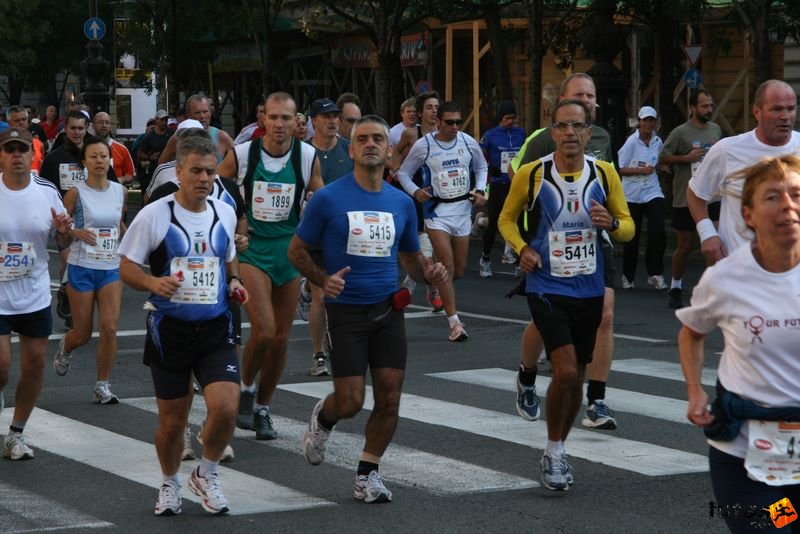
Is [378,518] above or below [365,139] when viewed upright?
below

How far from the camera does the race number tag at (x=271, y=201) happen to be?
9875 millimetres

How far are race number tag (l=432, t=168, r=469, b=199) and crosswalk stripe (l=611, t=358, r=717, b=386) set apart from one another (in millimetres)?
2554

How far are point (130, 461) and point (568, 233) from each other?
2700 millimetres

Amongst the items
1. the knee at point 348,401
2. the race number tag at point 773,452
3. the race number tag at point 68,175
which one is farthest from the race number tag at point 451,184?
the race number tag at point 773,452

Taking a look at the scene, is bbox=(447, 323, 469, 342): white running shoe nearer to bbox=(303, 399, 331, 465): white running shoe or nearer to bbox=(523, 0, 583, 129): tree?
bbox=(303, 399, 331, 465): white running shoe

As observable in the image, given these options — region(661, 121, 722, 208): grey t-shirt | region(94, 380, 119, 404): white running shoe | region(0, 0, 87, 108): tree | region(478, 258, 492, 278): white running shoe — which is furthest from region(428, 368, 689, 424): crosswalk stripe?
region(0, 0, 87, 108): tree

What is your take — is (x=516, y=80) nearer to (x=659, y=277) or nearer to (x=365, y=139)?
(x=659, y=277)

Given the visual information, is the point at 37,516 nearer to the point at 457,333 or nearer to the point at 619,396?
the point at 619,396

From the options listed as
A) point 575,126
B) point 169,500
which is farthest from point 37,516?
point 575,126

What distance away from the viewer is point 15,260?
30.7 ft

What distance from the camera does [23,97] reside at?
8681 cm

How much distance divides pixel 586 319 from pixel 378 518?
163cm

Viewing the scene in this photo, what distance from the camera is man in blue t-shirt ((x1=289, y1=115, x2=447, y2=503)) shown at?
786cm

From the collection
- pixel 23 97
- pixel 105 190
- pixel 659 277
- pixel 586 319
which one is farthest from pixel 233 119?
pixel 586 319
